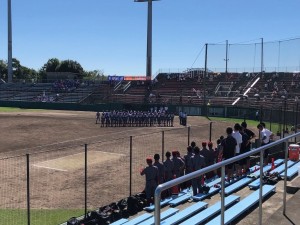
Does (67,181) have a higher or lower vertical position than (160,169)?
lower

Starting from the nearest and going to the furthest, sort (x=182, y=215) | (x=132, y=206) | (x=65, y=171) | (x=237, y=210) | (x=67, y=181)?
1. (x=237, y=210)
2. (x=182, y=215)
3. (x=132, y=206)
4. (x=67, y=181)
5. (x=65, y=171)

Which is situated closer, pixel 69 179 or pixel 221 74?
pixel 69 179

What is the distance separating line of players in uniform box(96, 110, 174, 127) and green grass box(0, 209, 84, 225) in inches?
879

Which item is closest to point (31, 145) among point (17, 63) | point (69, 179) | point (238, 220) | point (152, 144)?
point (152, 144)

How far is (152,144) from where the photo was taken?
23.0m

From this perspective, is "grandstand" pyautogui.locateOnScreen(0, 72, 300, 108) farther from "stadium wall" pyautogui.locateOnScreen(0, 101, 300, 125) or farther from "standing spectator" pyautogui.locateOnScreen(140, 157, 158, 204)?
"standing spectator" pyautogui.locateOnScreen(140, 157, 158, 204)

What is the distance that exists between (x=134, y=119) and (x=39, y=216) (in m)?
23.6

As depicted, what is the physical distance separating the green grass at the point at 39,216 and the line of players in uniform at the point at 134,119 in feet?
73.2

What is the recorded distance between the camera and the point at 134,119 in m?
34.4

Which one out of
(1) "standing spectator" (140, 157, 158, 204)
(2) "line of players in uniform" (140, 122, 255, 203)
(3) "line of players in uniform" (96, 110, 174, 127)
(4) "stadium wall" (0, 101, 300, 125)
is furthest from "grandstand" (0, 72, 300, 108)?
(1) "standing spectator" (140, 157, 158, 204)

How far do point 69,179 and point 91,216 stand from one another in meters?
5.07

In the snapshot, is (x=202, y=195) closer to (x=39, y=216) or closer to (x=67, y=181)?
(x=39, y=216)

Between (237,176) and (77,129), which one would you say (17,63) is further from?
(237,176)

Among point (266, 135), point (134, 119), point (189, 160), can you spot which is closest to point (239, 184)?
point (189, 160)
